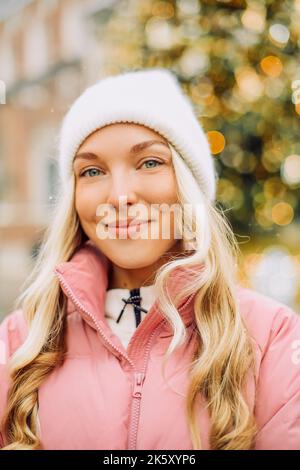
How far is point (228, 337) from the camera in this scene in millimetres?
1228

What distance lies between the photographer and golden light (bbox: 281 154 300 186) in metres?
1.85

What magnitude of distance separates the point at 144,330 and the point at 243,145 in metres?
0.88

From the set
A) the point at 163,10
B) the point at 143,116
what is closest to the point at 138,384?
the point at 143,116

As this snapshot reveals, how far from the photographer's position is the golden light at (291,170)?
1.85 m

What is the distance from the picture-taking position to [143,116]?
1292 millimetres

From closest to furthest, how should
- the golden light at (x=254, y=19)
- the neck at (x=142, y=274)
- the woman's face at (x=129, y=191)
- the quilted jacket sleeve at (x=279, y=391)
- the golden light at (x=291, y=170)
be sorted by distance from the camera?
the quilted jacket sleeve at (x=279, y=391), the woman's face at (x=129, y=191), the neck at (x=142, y=274), the golden light at (x=254, y=19), the golden light at (x=291, y=170)

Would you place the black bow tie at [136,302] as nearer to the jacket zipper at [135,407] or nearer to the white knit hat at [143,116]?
the jacket zipper at [135,407]

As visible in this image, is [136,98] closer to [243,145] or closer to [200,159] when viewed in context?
[200,159]

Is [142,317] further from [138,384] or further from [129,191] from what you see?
[129,191]

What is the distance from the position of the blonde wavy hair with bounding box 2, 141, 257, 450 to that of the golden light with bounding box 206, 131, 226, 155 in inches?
19.5

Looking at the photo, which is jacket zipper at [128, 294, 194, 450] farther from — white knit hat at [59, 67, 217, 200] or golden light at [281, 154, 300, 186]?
golden light at [281, 154, 300, 186]

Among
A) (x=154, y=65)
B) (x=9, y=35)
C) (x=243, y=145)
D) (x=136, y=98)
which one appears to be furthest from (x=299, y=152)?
(x=9, y=35)

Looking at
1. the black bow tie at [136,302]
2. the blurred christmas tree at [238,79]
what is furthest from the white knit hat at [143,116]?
the blurred christmas tree at [238,79]

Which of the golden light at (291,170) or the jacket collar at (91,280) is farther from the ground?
the golden light at (291,170)
